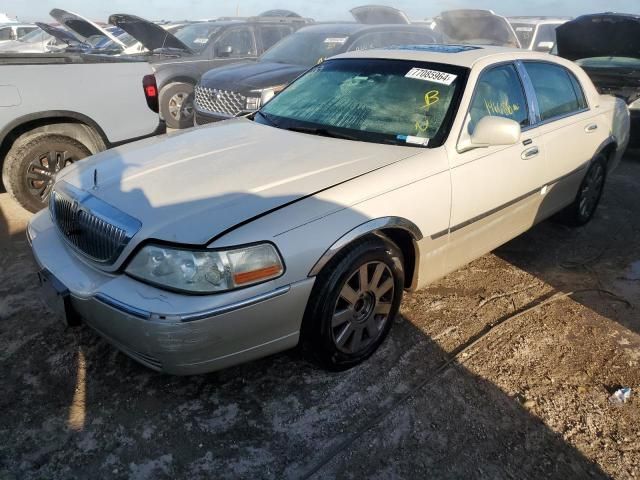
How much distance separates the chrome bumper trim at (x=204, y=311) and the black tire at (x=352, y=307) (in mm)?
247

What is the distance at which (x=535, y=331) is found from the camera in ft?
10.4

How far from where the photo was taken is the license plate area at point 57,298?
93.0 inches

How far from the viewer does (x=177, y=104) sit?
8148mm

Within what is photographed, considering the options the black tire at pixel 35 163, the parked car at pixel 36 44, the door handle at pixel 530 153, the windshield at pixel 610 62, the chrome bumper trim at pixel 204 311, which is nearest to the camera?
the chrome bumper trim at pixel 204 311

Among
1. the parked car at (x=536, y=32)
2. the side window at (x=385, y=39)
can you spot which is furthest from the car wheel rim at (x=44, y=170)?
the parked car at (x=536, y=32)

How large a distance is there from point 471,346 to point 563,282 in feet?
4.13

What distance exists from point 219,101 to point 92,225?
14.6ft

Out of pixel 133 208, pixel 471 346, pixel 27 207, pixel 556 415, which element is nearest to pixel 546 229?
pixel 471 346

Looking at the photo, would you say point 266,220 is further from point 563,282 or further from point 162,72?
point 162,72

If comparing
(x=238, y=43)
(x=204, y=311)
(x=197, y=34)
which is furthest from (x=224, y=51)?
(x=204, y=311)

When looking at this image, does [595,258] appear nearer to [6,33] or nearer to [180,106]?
[180,106]

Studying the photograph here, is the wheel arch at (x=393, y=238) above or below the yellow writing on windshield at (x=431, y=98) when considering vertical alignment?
below

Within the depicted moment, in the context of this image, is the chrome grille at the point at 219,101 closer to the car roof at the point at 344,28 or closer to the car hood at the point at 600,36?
the car roof at the point at 344,28

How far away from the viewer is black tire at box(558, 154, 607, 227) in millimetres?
4418
